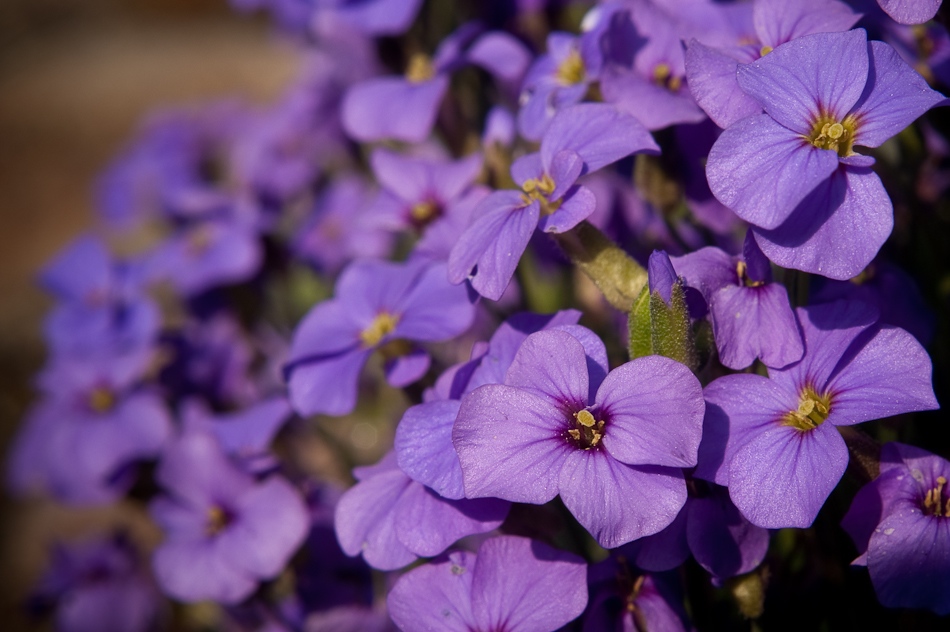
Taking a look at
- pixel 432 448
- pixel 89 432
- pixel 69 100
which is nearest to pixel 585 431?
pixel 432 448

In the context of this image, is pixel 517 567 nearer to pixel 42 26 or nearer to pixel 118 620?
pixel 118 620

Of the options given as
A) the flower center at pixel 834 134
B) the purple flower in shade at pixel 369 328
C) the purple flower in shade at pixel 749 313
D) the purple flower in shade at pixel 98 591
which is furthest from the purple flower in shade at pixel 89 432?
the flower center at pixel 834 134

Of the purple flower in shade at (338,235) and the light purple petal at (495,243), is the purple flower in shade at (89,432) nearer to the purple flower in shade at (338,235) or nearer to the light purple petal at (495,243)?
the purple flower in shade at (338,235)

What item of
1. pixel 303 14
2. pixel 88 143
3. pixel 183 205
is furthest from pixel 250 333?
pixel 88 143

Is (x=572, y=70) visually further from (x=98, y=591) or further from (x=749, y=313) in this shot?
(x=98, y=591)

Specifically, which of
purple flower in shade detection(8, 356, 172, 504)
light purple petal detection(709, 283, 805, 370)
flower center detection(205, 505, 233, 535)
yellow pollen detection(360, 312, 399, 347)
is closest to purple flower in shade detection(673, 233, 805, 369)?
light purple petal detection(709, 283, 805, 370)
